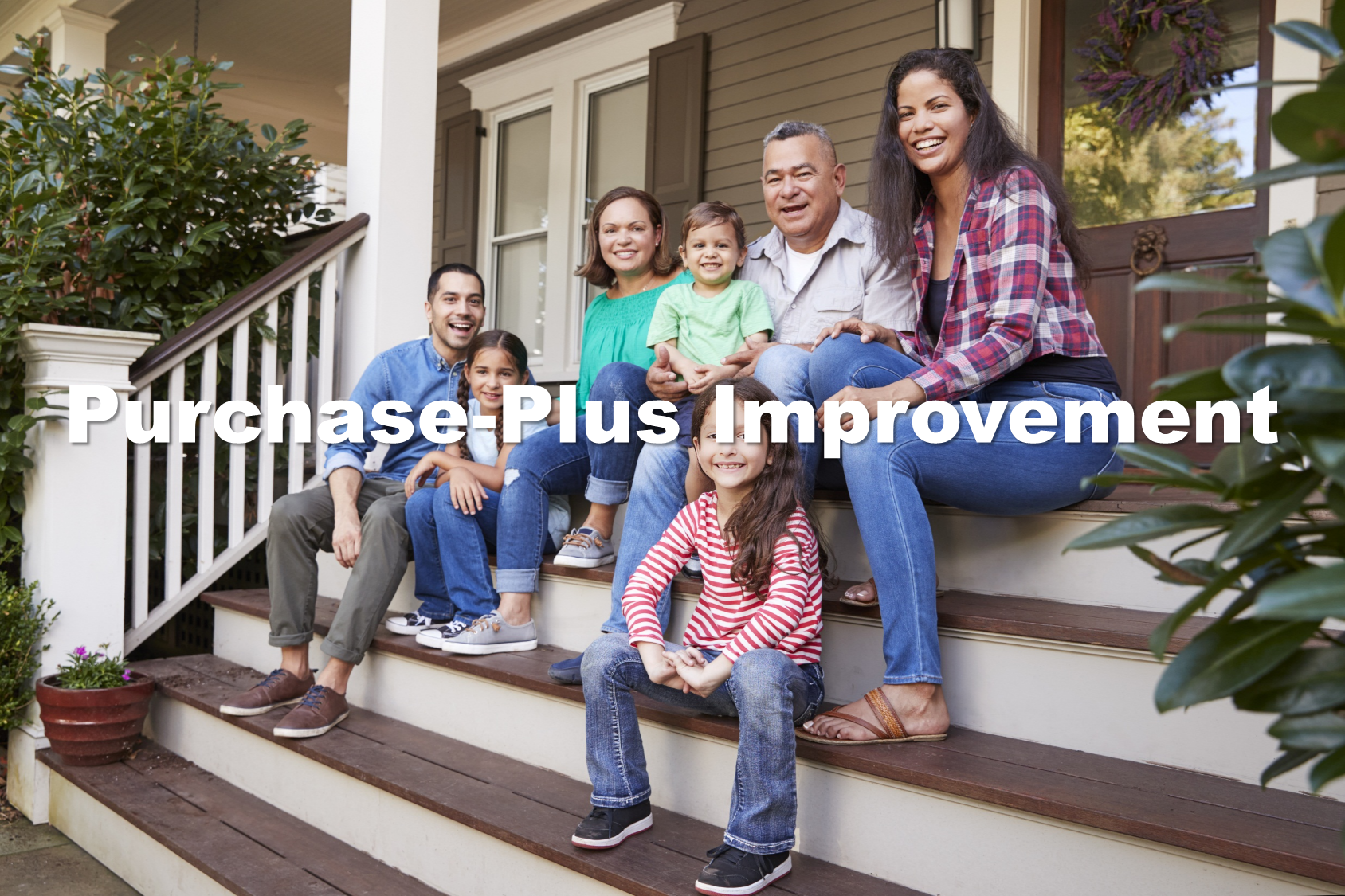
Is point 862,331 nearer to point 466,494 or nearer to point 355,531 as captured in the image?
point 466,494

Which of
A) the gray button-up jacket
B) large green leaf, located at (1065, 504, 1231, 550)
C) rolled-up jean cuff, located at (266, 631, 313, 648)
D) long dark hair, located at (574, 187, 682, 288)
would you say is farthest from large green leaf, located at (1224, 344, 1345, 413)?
rolled-up jean cuff, located at (266, 631, 313, 648)

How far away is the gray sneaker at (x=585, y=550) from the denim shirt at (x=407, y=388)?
0.69 metres

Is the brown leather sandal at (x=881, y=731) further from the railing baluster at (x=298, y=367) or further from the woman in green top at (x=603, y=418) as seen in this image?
the railing baluster at (x=298, y=367)

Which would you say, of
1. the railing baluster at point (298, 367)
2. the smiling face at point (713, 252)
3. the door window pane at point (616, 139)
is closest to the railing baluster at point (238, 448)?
the railing baluster at point (298, 367)

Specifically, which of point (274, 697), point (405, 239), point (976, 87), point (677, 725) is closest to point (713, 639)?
point (677, 725)

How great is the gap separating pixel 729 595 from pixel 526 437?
95cm

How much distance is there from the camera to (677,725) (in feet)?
→ 6.27

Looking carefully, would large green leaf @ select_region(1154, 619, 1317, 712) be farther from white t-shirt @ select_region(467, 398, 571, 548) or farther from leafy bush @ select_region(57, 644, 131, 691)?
leafy bush @ select_region(57, 644, 131, 691)

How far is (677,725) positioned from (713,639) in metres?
0.18

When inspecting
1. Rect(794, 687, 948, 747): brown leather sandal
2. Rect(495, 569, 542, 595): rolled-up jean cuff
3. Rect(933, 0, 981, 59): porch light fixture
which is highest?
Rect(933, 0, 981, 59): porch light fixture

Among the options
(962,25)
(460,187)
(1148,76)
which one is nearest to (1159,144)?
(1148,76)

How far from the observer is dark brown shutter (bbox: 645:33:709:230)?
15.5 ft

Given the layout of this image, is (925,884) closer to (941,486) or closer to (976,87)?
(941,486)

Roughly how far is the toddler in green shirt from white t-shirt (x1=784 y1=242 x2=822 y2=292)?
8 centimetres
